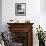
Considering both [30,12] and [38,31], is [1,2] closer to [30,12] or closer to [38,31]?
[30,12]

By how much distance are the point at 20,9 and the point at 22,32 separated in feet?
2.99

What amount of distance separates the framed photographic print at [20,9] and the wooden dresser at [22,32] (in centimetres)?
47

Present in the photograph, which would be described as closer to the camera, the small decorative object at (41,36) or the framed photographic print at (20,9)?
the small decorative object at (41,36)

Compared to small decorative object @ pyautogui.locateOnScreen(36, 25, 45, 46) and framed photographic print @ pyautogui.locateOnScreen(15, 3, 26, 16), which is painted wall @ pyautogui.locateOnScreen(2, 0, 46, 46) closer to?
framed photographic print @ pyautogui.locateOnScreen(15, 3, 26, 16)

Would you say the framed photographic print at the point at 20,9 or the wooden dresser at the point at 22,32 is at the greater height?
the framed photographic print at the point at 20,9

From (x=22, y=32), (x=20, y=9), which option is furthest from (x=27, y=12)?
(x=22, y=32)

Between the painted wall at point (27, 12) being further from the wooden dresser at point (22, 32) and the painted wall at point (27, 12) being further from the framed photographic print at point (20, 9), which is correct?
the wooden dresser at point (22, 32)

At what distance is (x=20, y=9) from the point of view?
5.68 m

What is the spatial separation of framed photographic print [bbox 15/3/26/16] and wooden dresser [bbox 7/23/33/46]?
47cm

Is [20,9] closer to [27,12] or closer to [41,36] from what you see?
[27,12]

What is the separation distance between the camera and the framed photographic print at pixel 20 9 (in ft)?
18.6

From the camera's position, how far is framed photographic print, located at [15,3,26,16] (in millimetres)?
Result: 5676

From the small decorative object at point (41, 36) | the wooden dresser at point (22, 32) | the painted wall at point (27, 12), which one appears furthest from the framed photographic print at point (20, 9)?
the small decorative object at point (41, 36)

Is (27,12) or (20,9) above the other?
(20,9)
